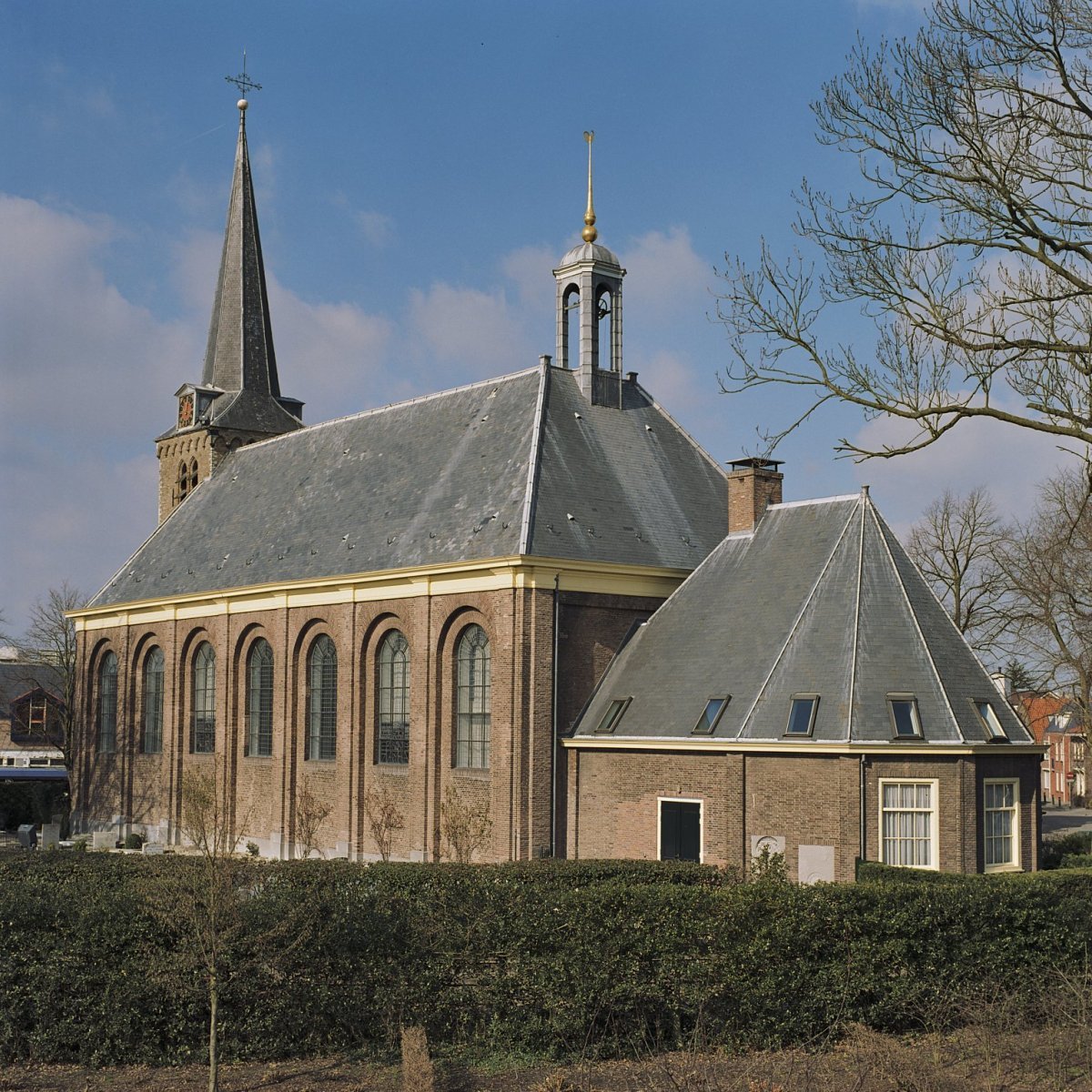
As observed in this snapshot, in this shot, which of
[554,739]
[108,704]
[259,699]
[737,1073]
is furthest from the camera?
[108,704]

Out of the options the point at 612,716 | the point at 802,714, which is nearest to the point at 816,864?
the point at 802,714

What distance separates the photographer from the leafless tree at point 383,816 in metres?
36.6

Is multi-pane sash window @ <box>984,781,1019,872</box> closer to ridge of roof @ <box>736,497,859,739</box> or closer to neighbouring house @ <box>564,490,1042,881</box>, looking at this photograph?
neighbouring house @ <box>564,490,1042,881</box>

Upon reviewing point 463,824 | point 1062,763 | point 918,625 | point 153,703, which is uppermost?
point 918,625

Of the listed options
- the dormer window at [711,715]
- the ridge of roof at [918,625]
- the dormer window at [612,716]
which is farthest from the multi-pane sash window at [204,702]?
the ridge of roof at [918,625]

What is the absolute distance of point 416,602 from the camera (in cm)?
3684

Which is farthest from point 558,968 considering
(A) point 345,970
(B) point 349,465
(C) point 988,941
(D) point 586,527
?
(B) point 349,465

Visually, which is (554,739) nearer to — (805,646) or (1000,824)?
(805,646)

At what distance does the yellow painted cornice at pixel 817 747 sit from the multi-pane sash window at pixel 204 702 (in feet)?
64.5

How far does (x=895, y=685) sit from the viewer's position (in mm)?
28672

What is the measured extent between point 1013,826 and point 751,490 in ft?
35.6

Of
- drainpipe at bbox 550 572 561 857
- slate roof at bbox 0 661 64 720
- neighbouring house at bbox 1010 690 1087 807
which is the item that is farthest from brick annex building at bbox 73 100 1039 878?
neighbouring house at bbox 1010 690 1087 807

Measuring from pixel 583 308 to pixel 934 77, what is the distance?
2366cm

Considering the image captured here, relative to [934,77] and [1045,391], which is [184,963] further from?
[934,77]
